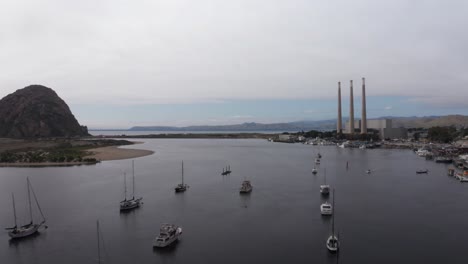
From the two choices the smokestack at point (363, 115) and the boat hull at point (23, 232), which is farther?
the smokestack at point (363, 115)

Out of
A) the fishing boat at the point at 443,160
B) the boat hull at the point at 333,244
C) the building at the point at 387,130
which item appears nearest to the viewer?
the boat hull at the point at 333,244

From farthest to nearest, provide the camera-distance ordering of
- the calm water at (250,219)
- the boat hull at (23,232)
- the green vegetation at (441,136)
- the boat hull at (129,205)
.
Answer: the green vegetation at (441,136), the boat hull at (129,205), the boat hull at (23,232), the calm water at (250,219)

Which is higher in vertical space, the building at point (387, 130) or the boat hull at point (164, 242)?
the building at point (387, 130)

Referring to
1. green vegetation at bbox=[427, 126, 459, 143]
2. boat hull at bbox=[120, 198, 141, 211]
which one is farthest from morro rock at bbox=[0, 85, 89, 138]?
green vegetation at bbox=[427, 126, 459, 143]

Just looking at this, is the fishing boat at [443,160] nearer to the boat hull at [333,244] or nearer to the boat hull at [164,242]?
the boat hull at [333,244]

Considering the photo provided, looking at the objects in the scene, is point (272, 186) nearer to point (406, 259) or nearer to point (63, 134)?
point (406, 259)

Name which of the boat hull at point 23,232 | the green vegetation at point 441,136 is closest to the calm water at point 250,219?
the boat hull at point 23,232
